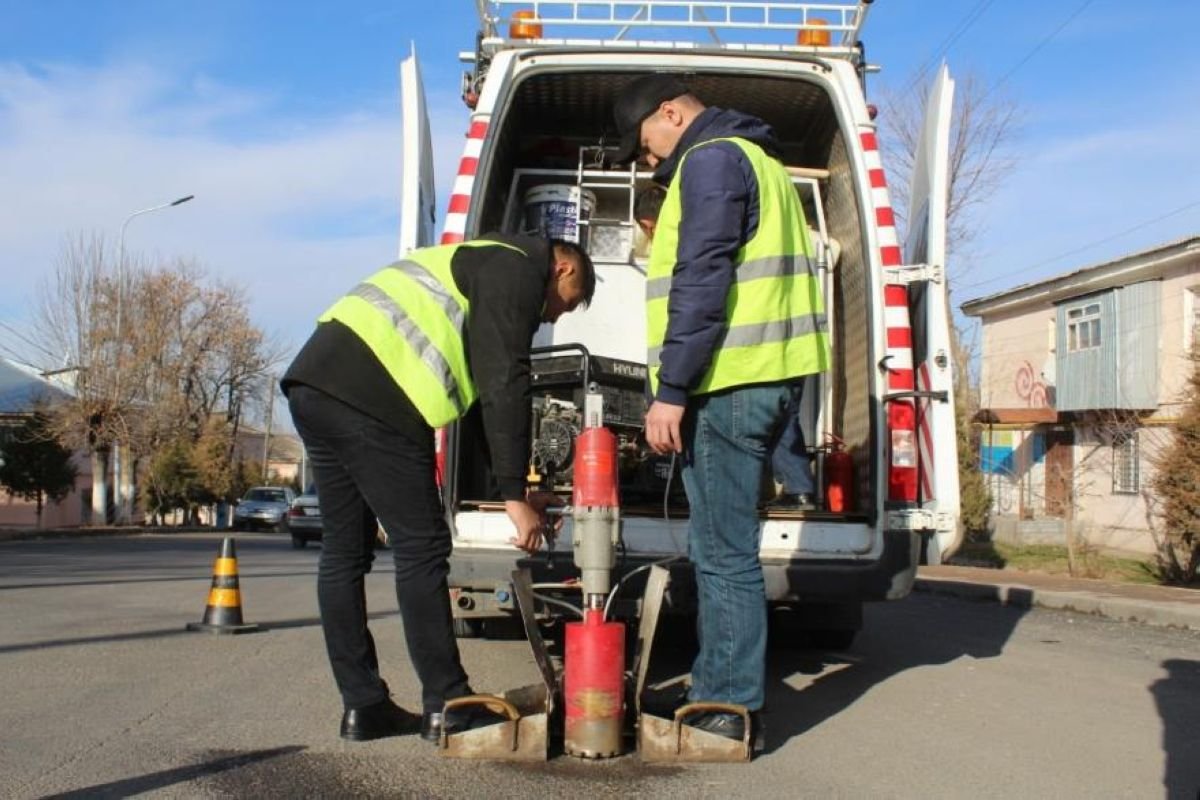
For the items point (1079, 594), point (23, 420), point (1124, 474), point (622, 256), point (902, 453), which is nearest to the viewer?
point (902, 453)

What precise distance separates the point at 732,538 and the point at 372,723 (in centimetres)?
128

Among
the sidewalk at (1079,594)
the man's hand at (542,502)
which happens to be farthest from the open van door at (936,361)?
the sidewalk at (1079,594)

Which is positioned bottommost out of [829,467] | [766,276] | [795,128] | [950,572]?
[950,572]

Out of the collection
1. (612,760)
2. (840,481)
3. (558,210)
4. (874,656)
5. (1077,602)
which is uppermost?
(558,210)

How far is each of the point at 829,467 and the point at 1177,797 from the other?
2696mm

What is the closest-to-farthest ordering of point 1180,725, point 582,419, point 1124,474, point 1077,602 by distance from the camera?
point 1180,725 → point 582,419 → point 1077,602 → point 1124,474

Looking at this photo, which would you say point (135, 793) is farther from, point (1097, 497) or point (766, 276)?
point (1097, 497)

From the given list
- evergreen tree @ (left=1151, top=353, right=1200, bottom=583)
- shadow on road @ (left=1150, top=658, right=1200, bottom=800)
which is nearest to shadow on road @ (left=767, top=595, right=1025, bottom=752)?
shadow on road @ (left=1150, top=658, right=1200, bottom=800)

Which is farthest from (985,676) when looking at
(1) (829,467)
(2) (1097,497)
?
(2) (1097,497)

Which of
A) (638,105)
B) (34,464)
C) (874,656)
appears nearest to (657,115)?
(638,105)

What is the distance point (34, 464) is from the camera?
3222 centimetres

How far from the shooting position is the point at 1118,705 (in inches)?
202

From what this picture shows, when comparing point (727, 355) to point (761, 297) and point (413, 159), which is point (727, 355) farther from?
point (413, 159)

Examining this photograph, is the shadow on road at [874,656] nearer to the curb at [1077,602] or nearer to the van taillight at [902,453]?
the curb at [1077,602]
